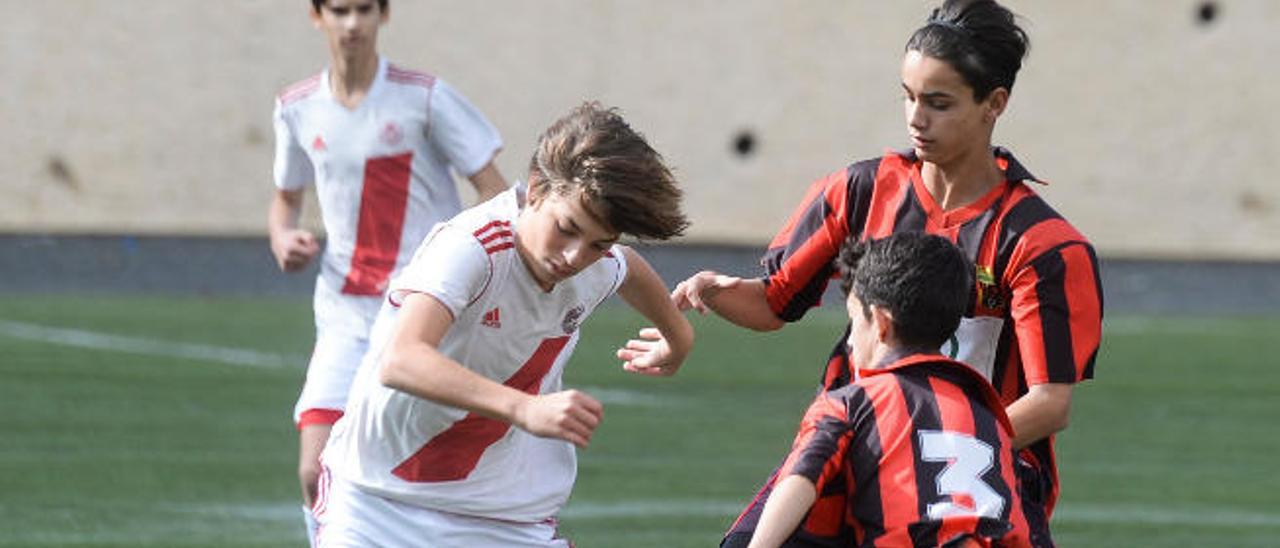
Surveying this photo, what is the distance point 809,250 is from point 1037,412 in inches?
26.5

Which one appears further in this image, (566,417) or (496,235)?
(496,235)

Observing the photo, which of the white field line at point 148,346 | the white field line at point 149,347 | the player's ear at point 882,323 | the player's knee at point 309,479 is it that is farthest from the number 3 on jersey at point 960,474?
the white field line at point 148,346

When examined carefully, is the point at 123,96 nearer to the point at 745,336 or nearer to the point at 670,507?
the point at 745,336

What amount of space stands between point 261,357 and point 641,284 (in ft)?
28.8

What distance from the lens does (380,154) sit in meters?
7.23

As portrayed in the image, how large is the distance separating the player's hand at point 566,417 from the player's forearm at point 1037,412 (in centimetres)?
124

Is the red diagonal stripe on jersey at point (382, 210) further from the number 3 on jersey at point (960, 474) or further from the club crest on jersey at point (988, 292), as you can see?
the number 3 on jersey at point (960, 474)

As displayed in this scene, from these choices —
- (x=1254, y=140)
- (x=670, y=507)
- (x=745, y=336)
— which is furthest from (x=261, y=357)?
(x=1254, y=140)

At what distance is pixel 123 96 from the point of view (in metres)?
21.2

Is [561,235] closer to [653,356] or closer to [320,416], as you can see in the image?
[653,356]

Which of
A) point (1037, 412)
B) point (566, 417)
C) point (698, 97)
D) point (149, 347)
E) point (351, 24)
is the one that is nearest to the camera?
point (566, 417)

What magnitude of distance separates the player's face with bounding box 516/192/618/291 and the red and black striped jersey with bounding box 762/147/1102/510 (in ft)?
2.86

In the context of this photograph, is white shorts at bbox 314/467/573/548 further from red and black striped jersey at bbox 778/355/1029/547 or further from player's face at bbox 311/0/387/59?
player's face at bbox 311/0/387/59

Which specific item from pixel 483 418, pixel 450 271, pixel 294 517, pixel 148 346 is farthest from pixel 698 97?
pixel 450 271
